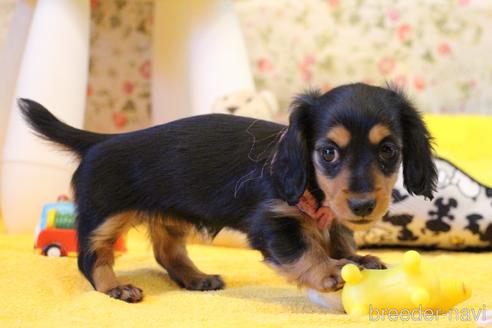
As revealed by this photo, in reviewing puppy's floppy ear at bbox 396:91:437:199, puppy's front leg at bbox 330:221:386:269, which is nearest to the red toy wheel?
puppy's front leg at bbox 330:221:386:269

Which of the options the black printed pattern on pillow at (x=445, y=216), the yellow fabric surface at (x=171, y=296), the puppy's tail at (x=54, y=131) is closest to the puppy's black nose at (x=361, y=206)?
the yellow fabric surface at (x=171, y=296)

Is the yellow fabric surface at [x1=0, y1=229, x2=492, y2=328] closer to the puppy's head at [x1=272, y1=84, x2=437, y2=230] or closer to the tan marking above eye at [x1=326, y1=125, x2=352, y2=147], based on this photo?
the puppy's head at [x1=272, y1=84, x2=437, y2=230]

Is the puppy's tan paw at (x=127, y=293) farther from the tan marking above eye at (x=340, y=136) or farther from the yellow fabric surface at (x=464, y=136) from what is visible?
the yellow fabric surface at (x=464, y=136)

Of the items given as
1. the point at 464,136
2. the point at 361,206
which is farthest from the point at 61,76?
the point at 464,136

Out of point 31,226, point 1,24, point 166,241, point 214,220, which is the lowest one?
point 31,226

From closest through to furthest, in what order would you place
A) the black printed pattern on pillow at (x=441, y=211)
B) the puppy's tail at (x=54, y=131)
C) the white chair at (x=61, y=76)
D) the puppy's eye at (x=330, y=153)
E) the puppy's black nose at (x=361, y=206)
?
the puppy's black nose at (x=361, y=206), the puppy's eye at (x=330, y=153), the puppy's tail at (x=54, y=131), the black printed pattern on pillow at (x=441, y=211), the white chair at (x=61, y=76)

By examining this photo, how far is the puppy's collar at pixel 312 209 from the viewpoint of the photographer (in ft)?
5.42

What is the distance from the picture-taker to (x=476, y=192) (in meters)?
2.47

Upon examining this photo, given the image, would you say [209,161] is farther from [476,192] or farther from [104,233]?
[476,192]

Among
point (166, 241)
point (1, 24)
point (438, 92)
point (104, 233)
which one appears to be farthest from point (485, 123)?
point (1, 24)

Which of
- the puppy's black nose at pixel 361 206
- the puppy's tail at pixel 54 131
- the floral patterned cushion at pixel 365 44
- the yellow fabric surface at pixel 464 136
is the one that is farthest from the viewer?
the floral patterned cushion at pixel 365 44

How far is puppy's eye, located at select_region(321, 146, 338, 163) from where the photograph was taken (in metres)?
1.54

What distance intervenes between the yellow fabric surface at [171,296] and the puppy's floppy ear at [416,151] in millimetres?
297

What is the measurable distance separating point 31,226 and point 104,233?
3.27 feet
